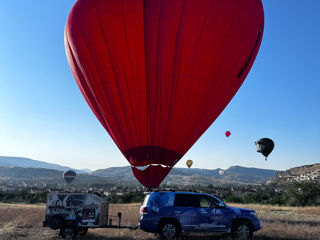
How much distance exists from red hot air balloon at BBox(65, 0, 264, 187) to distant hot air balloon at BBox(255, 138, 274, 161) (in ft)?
96.0

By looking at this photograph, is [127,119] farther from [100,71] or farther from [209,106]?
[209,106]

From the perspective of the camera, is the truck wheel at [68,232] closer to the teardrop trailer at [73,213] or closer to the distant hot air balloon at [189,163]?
the teardrop trailer at [73,213]

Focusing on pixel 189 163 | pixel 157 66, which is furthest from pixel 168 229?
pixel 189 163

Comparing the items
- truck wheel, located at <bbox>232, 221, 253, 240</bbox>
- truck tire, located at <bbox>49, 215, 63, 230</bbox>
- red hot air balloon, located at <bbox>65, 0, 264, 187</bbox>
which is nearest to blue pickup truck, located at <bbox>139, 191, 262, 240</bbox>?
truck wheel, located at <bbox>232, 221, 253, 240</bbox>

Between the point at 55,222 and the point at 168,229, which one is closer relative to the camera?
the point at 168,229

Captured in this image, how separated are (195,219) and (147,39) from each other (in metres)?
10.3

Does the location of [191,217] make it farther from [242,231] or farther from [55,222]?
[55,222]

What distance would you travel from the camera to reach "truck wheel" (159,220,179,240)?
12328mm

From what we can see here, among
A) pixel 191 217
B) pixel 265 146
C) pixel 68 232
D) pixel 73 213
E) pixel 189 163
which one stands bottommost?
pixel 68 232

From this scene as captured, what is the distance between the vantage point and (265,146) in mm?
44781

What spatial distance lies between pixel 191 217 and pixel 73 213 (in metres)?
5.08

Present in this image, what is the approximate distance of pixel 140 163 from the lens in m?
17.6

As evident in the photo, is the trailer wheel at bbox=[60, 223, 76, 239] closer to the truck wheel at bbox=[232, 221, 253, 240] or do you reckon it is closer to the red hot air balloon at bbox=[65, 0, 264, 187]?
the red hot air balloon at bbox=[65, 0, 264, 187]

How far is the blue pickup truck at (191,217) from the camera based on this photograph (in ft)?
40.8
